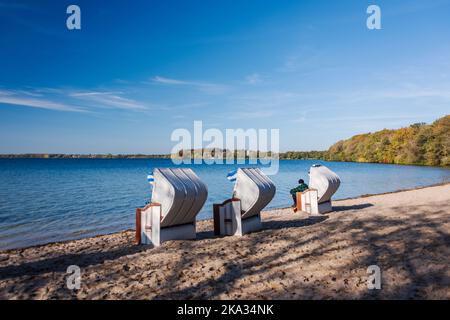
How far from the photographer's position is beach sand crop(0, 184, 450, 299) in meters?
4.74

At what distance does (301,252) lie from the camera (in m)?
6.54

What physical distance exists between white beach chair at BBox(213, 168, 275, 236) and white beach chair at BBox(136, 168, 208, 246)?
0.99 metres

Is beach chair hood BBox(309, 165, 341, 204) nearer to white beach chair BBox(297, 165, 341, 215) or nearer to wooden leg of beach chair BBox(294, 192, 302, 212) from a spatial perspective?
white beach chair BBox(297, 165, 341, 215)

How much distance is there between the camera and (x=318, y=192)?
12.5 metres

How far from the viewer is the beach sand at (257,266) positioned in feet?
15.5

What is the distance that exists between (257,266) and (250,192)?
3332 mm

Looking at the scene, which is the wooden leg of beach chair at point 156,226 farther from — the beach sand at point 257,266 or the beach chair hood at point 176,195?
the beach sand at point 257,266

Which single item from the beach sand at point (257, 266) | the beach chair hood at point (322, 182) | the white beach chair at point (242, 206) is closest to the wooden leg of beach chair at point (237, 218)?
the white beach chair at point (242, 206)

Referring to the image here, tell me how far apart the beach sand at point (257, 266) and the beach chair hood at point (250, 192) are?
0.77 m

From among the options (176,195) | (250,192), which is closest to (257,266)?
(176,195)

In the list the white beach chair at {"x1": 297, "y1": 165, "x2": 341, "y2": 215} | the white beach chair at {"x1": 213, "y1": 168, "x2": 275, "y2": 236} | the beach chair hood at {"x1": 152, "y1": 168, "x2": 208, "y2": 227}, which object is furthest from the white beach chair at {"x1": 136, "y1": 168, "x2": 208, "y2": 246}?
the white beach chair at {"x1": 297, "y1": 165, "x2": 341, "y2": 215}

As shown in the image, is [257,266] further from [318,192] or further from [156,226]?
[318,192]

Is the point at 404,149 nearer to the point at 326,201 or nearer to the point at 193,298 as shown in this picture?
the point at 326,201
